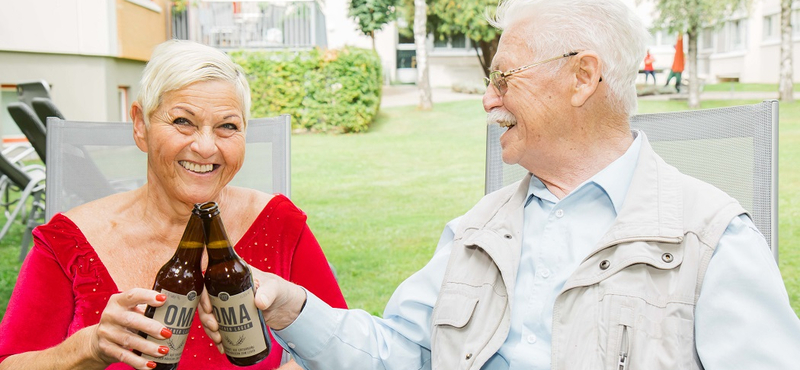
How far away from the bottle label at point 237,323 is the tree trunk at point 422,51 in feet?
29.9

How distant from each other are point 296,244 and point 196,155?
0.31m

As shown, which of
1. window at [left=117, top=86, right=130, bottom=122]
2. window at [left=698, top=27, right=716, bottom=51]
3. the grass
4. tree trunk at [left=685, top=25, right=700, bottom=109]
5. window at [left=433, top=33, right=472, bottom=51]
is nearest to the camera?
window at [left=117, top=86, right=130, bottom=122]

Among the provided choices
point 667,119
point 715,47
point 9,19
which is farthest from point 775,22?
point 667,119

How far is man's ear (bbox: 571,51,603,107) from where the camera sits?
144 cm

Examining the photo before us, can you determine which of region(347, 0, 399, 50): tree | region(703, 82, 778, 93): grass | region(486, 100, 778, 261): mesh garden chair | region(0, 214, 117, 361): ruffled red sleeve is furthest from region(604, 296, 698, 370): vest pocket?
region(703, 82, 778, 93): grass

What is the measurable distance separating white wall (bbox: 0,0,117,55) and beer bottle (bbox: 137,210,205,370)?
8.02m

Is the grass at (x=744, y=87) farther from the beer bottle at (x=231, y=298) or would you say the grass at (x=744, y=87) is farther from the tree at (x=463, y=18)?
the beer bottle at (x=231, y=298)

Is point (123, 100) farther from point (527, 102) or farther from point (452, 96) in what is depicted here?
point (527, 102)

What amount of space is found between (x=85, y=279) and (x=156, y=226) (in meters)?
0.18

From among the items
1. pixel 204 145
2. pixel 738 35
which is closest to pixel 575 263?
pixel 204 145

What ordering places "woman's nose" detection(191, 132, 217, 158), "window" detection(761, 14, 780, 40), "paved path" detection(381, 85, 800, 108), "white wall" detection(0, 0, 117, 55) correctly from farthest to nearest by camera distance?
"window" detection(761, 14, 780, 40), "paved path" detection(381, 85, 800, 108), "white wall" detection(0, 0, 117, 55), "woman's nose" detection(191, 132, 217, 158)

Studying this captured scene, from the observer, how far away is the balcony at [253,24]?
12359 mm

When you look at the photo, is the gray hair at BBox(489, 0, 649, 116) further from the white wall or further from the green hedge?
the green hedge

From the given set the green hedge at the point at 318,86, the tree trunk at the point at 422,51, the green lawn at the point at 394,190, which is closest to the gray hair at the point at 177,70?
the green lawn at the point at 394,190
